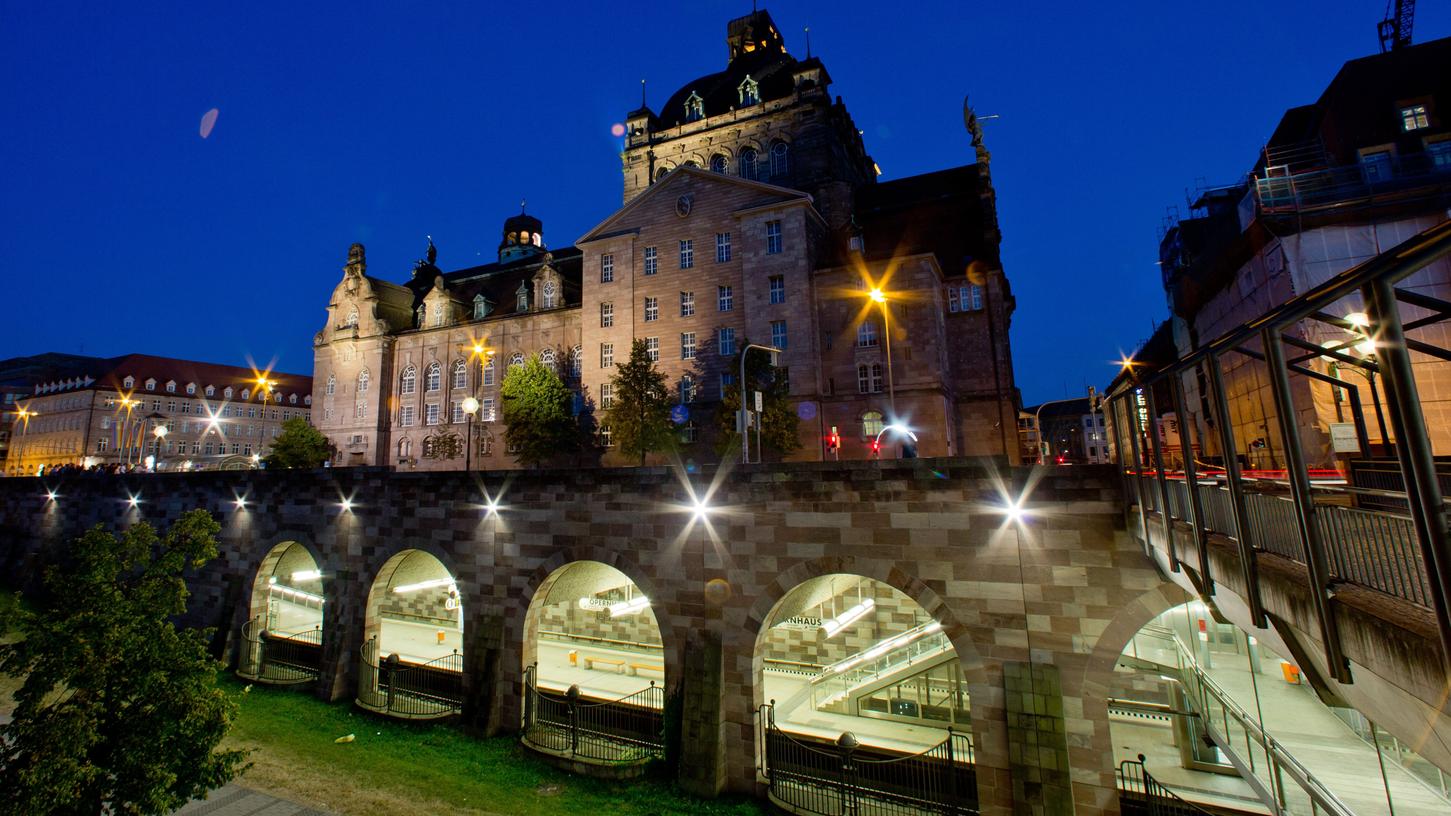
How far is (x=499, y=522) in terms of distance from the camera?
812 inches

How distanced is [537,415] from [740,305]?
16.1m

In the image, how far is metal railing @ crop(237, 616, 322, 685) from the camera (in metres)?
24.5

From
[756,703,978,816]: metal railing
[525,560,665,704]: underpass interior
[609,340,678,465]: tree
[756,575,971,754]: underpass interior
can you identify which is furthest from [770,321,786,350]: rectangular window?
[756,703,978,816]: metal railing

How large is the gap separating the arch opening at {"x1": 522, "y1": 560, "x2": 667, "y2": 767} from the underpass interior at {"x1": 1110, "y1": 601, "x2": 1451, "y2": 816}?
12986 millimetres

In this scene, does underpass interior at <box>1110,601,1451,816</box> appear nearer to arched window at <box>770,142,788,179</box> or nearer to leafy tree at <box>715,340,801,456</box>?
leafy tree at <box>715,340,801,456</box>

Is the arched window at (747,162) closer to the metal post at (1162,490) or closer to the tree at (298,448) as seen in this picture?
the tree at (298,448)

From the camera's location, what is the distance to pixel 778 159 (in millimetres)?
50906

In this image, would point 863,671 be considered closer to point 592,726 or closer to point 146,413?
point 592,726

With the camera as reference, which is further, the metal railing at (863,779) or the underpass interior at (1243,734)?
the metal railing at (863,779)

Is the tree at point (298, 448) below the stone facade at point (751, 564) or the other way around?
the other way around

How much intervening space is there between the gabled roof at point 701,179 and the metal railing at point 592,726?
31898 millimetres

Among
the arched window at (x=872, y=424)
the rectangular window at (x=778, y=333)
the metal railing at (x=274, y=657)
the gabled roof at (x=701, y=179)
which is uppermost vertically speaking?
the gabled roof at (x=701, y=179)

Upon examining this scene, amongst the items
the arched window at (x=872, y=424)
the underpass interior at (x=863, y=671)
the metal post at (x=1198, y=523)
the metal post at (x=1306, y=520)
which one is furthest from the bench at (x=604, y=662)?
the metal post at (x=1306, y=520)

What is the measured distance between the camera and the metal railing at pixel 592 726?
17.4 m
